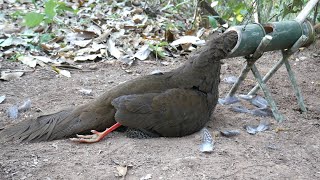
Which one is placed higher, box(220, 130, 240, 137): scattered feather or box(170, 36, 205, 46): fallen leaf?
box(220, 130, 240, 137): scattered feather

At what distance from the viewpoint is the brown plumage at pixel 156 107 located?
3.55 metres

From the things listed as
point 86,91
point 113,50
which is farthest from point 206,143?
point 113,50

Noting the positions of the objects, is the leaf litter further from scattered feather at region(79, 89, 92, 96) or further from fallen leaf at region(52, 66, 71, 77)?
scattered feather at region(79, 89, 92, 96)

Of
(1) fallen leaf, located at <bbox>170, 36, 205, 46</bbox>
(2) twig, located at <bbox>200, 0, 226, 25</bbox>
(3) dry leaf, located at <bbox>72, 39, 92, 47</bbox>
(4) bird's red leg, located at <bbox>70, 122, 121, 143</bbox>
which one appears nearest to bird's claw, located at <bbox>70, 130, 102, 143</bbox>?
(4) bird's red leg, located at <bbox>70, 122, 121, 143</bbox>

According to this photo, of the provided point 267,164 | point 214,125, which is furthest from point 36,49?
point 267,164

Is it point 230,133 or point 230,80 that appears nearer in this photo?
point 230,133

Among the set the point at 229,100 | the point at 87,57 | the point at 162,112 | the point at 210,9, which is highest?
the point at 162,112

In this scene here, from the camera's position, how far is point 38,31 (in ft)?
21.1

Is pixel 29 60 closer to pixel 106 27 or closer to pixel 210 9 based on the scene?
pixel 106 27

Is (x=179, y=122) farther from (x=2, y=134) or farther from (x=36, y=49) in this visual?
(x=36, y=49)

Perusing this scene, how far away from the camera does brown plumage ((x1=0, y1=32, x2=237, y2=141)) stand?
355 cm

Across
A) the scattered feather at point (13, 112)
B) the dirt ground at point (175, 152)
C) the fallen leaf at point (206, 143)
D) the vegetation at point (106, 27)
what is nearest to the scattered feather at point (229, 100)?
the dirt ground at point (175, 152)

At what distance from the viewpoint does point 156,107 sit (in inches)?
141

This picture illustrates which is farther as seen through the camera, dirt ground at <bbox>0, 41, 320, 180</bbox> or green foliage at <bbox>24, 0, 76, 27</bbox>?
green foliage at <bbox>24, 0, 76, 27</bbox>
